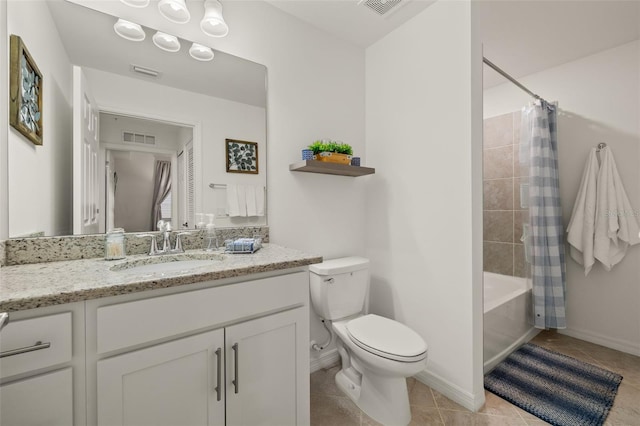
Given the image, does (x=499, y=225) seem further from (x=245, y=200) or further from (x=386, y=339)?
(x=245, y=200)

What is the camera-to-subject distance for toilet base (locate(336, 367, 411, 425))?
1.46 meters

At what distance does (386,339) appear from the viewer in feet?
4.84

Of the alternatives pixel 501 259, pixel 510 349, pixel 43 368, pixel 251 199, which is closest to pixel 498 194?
pixel 501 259

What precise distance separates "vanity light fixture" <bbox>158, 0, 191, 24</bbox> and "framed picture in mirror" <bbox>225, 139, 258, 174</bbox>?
0.63 m

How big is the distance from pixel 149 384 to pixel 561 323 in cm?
289

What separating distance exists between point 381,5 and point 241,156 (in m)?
1.30

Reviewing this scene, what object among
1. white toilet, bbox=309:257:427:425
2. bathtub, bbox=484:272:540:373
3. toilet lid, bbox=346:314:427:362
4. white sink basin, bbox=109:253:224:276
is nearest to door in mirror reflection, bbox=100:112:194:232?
white sink basin, bbox=109:253:224:276

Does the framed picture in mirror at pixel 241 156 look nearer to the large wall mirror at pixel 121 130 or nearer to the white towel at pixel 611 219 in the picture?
the large wall mirror at pixel 121 130

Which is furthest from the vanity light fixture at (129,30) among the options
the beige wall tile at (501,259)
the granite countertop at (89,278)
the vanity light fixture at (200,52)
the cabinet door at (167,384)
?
the beige wall tile at (501,259)

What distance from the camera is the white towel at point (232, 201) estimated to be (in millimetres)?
1650

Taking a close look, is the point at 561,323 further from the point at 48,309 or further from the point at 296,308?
the point at 48,309

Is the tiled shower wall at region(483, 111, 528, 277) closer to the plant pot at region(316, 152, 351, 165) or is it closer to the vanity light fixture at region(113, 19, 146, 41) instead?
the plant pot at region(316, 152, 351, 165)

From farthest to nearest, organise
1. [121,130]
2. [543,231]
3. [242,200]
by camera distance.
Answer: [543,231] → [242,200] → [121,130]

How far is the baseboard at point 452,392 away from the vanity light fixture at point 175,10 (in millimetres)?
2483
